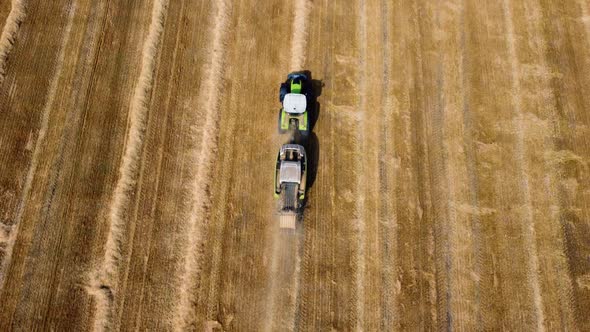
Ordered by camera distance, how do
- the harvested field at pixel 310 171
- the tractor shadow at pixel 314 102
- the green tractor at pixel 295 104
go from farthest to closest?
the tractor shadow at pixel 314 102 → the green tractor at pixel 295 104 → the harvested field at pixel 310 171

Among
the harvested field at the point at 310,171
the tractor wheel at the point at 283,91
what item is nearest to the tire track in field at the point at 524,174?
the harvested field at the point at 310,171

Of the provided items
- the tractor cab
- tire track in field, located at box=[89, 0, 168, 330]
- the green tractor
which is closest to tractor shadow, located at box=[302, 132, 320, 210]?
the green tractor

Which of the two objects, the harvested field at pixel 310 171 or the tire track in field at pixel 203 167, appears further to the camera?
the harvested field at pixel 310 171

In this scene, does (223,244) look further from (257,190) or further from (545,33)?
(545,33)

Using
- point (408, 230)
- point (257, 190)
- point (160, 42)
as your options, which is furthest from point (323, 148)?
point (160, 42)

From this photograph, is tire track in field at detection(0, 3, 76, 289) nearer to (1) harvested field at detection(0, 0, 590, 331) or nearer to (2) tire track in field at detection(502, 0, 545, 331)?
(1) harvested field at detection(0, 0, 590, 331)

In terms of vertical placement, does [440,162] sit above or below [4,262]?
above

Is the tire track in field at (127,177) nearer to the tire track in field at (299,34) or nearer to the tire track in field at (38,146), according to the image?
the tire track in field at (38,146)
